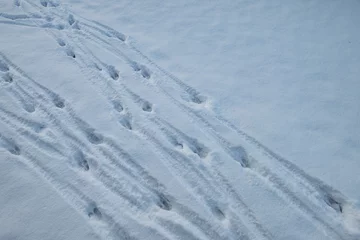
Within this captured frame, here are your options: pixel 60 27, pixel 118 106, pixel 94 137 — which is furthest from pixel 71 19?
pixel 94 137

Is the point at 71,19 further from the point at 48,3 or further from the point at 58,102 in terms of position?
the point at 58,102

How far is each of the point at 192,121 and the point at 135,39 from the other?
1452mm

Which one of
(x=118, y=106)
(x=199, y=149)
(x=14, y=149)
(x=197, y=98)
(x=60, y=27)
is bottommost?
(x=14, y=149)

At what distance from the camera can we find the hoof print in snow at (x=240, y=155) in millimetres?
2234

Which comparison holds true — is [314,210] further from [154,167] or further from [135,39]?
[135,39]

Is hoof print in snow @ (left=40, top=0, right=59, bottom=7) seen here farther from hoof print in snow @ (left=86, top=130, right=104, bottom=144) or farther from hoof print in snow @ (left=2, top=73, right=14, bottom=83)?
hoof print in snow @ (left=86, top=130, right=104, bottom=144)

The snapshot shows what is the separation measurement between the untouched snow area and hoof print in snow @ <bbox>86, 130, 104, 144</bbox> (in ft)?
0.04

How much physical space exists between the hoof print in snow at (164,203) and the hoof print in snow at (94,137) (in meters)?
0.76

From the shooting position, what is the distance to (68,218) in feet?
6.13

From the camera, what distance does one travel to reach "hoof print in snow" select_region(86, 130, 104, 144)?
2.31 meters

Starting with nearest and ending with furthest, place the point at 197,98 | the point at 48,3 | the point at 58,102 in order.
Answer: the point at 58,102 → the point at 197,98 → the point at 48,3

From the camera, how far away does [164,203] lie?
78.6 inches

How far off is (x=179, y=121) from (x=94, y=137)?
2.63 ft

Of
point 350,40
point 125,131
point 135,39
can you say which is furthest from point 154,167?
point 350,40
